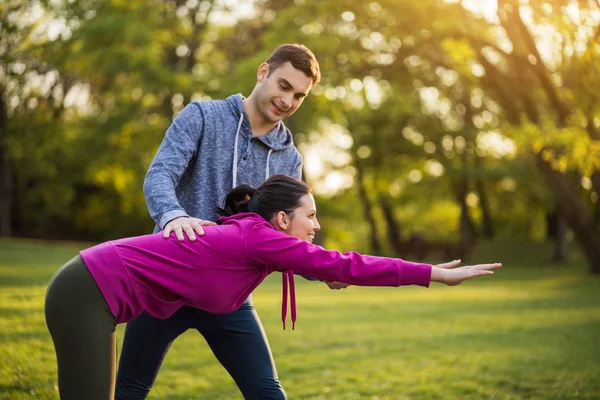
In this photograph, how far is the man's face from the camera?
11.7 ft

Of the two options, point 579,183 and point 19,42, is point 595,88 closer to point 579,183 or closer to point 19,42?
point 579,183

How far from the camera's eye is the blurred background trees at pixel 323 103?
2258 cm

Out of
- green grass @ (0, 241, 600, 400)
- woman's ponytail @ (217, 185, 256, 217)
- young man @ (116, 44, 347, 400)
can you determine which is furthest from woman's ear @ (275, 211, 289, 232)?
green grass @ (0, 241, 600, 400)

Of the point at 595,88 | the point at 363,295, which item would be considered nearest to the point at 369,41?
the point at 363,295

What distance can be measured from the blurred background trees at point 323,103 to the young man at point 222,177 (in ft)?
37.4

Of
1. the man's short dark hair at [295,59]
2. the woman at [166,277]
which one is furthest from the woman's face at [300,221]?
the man's short dark hair at [295,59]

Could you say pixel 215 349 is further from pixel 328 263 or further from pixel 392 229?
pixel 392 229

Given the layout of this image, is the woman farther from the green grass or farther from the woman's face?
the green grass

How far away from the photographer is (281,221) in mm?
3244

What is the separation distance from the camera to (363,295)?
18.9 metres

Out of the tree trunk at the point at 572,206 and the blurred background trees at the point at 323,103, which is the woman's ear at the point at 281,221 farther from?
the tree trunk at the point at 572,206

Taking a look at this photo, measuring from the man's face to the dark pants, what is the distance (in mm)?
969

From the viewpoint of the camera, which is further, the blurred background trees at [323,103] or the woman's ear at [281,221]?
the blurred background trees at [323,103]

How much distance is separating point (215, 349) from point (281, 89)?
4.26 feet
